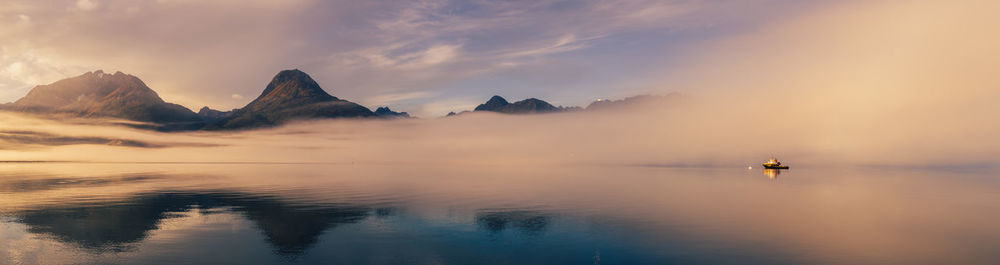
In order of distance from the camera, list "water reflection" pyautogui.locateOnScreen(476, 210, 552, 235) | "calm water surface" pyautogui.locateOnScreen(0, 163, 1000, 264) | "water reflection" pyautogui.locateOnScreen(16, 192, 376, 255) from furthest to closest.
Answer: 1. "water reflection" pyautogui.locateOnScreen(476, 210, 552, 235)
2. "water reflection" pyautogui.locateOnScreen(16, 192, 376, 255)
3. "calm water surface" pyautogui.locateOnScreen(0, 163, 1000, 264)

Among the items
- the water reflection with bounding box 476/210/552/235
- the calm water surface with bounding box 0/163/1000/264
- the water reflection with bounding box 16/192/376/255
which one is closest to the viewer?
the calm water surface with bounding box 0/163/1000/264

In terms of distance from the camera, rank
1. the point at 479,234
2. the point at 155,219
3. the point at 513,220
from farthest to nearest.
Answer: the point at 513,220 < the point at 155,219 < the point at 479,234

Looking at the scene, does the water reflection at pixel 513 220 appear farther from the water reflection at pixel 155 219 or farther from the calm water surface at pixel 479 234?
the water reflection at pixel 155 219

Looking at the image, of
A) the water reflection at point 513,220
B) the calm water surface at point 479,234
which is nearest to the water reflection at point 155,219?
the calm water surface at point 479,234

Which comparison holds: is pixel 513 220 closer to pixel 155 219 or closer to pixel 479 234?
pixel 479 234

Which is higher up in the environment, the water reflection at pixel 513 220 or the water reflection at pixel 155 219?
the water reflection at pixel 513 220

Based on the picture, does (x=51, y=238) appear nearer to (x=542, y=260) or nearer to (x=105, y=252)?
(x=105, y=252)

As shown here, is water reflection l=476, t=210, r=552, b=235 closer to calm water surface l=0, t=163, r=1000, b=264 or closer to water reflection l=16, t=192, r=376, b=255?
calm water surface l=0, t=163, r=1000, b=264

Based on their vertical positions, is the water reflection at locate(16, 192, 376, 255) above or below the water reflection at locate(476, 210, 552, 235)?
below

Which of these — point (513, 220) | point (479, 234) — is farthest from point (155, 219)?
point (513, 220)

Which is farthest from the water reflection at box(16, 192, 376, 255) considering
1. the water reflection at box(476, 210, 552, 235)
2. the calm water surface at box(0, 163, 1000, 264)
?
the water reflection at box(476, 210, 552, 235)

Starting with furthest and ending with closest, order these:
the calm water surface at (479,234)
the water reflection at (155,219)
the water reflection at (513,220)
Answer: the water reflection at (513,220)
the water reflection at (155,219)
the calm water surface at (479,234)

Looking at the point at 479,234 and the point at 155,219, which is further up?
the point at 479,234

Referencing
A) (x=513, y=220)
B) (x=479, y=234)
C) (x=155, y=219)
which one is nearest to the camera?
(x=479, y=234)
